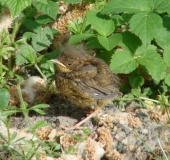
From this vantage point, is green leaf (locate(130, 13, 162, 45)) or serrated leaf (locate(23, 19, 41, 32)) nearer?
green leaf (locate(130, 13, 162, 45))

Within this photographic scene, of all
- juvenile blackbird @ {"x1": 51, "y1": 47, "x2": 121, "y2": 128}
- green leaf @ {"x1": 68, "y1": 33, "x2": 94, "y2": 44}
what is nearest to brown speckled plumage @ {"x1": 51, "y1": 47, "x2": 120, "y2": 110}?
juvenile blackbird @ {"x1": 51, "y1": 47, "x2": 121, "y2": 128}

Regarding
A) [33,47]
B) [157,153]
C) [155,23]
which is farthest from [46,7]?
[157,153]

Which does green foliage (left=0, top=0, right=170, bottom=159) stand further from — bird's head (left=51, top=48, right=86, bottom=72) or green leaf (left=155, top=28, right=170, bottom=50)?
bird's head (left=51, top=48, right=86, bottom=72)

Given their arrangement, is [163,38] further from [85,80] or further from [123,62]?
[85,80]

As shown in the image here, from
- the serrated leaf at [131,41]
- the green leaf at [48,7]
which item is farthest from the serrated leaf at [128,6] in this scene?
the green leaf at [48,7]

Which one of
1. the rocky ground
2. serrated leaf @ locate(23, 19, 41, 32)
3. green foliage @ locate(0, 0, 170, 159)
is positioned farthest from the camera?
serrated leaf @ locate(23, 19, 41, 32)

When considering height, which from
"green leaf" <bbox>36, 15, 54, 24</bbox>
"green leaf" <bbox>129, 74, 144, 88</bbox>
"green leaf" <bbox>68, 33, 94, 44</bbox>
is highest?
"green leaf" <bbox>36, 15, 54, 24</bbox>

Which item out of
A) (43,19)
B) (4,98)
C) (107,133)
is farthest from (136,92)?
(4,98)

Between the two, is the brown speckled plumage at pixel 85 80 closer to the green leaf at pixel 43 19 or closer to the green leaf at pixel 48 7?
the green leaf at pixel 48 7
